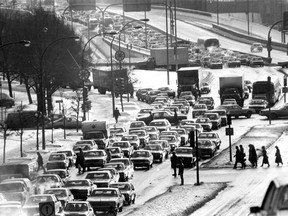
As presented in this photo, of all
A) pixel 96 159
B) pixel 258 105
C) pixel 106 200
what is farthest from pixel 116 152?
pixel 258 105

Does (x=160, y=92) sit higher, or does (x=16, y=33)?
(x=16, y=33)

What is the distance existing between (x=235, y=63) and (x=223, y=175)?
87.0 metres

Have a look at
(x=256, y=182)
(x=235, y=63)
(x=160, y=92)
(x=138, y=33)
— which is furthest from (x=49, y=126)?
(x=138, y=33)

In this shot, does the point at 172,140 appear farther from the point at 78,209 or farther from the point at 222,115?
the point at 78,209

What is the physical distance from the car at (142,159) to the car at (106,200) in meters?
14.2

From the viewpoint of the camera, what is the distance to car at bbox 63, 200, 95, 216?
30.0 metres

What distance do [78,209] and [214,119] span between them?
4082 centimetres

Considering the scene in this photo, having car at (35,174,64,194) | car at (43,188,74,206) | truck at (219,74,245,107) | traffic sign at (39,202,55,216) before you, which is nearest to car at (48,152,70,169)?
car at (35,174,64,194)

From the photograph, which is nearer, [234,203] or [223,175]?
[234,203]

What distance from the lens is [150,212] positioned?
3178 centimetres

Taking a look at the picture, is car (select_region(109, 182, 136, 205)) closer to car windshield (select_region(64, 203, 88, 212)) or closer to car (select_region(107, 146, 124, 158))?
car windshield (select_region(64, 203, 88, 212))

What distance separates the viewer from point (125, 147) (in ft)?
178

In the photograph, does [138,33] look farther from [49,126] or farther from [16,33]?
[49,126]

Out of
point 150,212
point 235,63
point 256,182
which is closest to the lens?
point 150,212
